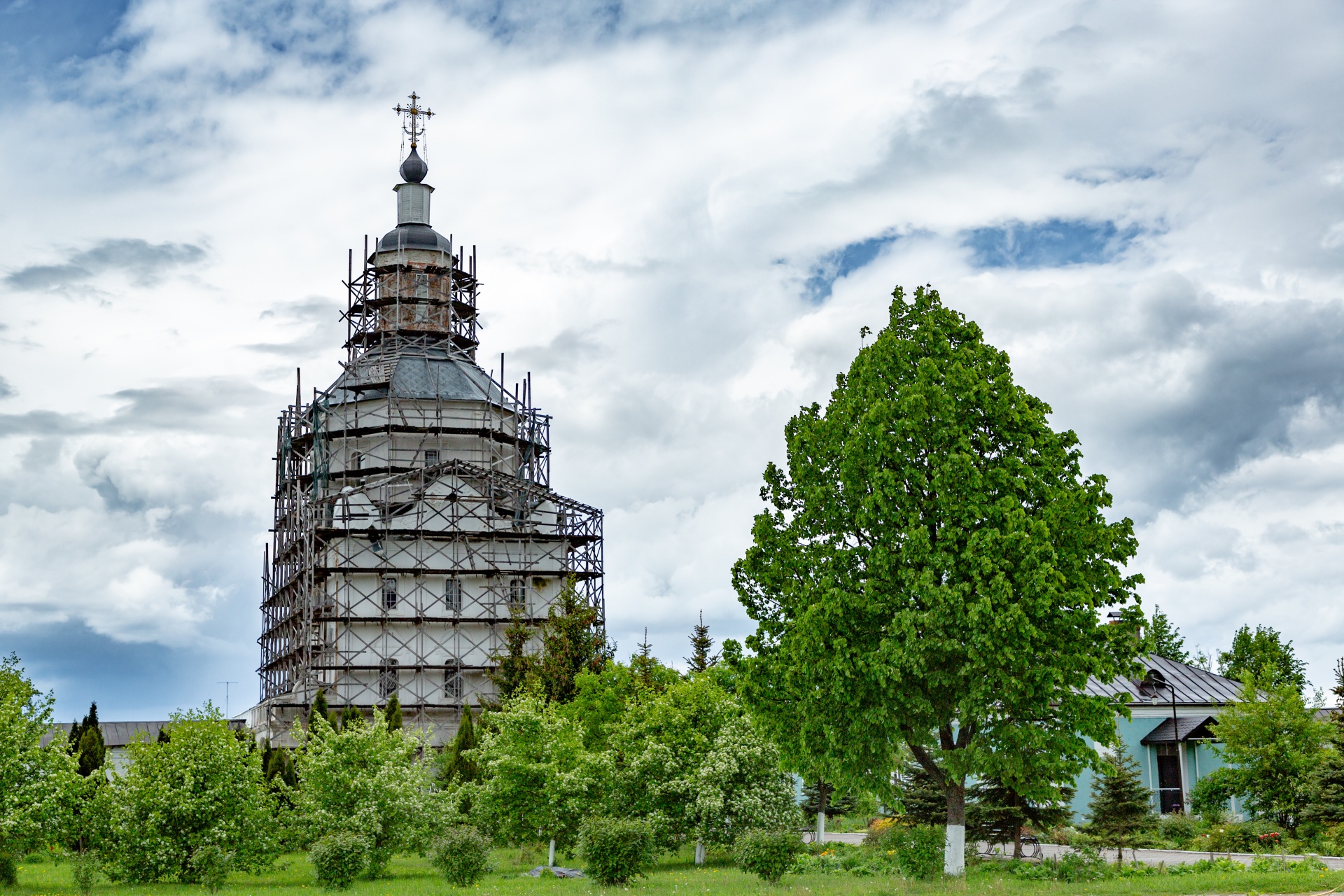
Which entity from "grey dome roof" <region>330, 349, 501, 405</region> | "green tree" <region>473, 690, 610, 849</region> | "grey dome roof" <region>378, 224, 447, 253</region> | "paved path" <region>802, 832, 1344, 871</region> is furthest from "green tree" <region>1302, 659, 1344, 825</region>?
"grey dome roof" <region>378, 224, 447, 253</region>

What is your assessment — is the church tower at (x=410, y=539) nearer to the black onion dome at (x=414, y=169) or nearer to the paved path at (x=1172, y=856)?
the black onion dome at (x=414, y=169)

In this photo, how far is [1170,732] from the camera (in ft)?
149

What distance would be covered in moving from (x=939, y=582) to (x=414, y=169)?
54.7 meters

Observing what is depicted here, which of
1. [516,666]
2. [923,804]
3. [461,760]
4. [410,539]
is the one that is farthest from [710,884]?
[410,539]

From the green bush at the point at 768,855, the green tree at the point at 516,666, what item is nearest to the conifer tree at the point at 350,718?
the green tree at the point at 516,666

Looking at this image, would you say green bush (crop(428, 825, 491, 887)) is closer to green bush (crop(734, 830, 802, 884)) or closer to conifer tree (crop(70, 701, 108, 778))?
green bush (crop(734, 830, 802, 884))

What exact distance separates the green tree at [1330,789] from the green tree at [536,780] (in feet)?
56.7

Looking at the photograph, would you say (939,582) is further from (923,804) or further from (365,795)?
(365,795)

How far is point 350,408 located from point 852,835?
3046 centimetres

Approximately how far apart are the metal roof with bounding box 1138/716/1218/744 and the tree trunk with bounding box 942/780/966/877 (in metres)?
23.7

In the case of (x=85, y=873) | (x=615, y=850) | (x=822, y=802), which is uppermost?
(x=615, y=850)

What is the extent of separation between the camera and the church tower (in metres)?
53.9

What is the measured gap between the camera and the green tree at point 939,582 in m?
21.5

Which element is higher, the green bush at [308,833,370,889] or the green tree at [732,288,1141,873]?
the green tree at [732,288,1141,873]
